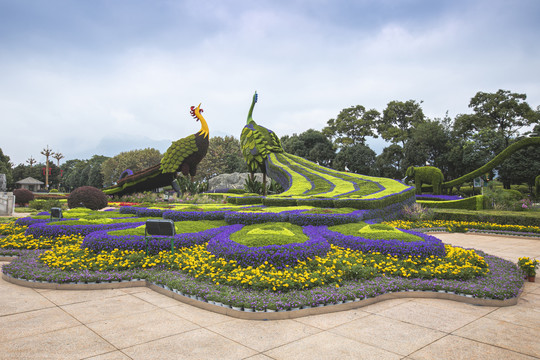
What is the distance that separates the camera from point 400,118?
47906 millimetres

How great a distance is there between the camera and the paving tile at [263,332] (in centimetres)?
398

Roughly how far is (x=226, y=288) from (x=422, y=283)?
3269 millimetres

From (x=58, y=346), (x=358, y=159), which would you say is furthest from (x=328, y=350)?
(x=358, y=159)

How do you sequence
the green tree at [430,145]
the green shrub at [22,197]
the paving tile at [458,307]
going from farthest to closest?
the green tree at [430,145], the green shrub at [22,197], the paving tile at [458,307]

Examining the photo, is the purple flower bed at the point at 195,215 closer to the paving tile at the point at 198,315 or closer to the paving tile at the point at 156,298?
the paving tile at the point at 156,298

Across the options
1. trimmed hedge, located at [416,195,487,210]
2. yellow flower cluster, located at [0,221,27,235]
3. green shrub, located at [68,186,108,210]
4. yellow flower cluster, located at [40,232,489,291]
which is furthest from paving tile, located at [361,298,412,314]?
green shrub, located at [68,186,108,210]

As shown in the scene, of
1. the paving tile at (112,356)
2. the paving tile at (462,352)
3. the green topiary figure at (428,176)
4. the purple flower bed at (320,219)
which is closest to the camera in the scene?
the paving tile at (112,356)

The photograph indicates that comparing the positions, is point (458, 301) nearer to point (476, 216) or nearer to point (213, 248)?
point (213, 248)

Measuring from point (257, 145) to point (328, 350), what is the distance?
1951 centimetres

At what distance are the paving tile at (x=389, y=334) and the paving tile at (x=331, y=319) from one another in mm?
104

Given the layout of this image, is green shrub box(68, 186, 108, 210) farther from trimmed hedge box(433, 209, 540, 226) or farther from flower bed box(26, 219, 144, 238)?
trimmed hedge box(433, 209, 540, 226)

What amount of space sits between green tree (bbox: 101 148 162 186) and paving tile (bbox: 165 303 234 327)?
54.5 meters

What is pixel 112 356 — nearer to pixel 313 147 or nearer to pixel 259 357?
pixel 259 357

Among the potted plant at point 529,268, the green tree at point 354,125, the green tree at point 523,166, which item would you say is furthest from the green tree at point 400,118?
the potted plant at point 529,268
